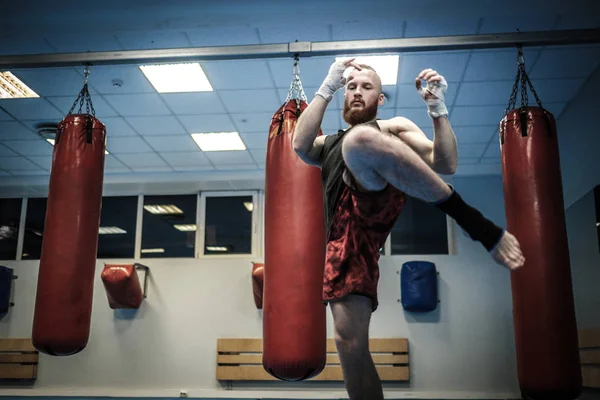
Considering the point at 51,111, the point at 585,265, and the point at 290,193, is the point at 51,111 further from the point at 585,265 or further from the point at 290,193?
the point at 585,265

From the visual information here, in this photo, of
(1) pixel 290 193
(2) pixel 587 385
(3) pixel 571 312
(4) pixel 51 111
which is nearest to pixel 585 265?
(2) pixel 587 385

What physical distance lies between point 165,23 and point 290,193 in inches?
88.4

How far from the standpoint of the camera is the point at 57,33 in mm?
4602

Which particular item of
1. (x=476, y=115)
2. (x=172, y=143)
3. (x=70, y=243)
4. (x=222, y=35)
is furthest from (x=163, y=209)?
(x=70, y=243)

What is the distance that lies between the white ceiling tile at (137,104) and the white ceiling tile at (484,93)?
10.4ft

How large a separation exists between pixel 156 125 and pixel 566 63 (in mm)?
4393

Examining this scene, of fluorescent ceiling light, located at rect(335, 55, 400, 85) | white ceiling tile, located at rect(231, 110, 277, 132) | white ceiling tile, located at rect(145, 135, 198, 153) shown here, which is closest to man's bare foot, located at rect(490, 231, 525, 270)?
fluorescent ceiling light, located at rect(335, 55, 400, 85)

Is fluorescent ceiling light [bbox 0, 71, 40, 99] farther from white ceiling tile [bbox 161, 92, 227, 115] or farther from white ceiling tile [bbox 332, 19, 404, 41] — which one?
white ceiling tile [bbox 332, 19, 404, 41]

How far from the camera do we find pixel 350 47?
→ 3.46 metres

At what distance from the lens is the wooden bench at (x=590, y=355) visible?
533cm

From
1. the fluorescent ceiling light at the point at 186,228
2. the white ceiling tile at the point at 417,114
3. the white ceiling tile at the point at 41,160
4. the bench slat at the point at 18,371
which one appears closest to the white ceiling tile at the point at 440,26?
the white ceiling tile at the point at 417,114

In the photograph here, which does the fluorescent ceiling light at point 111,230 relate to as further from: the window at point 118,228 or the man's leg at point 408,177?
the man's leg at point 408,177

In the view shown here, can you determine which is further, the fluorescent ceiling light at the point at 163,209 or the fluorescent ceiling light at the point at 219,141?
the fluorescent ceiling light at the point at 163,209

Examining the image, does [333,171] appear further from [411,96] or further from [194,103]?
[194,103]
